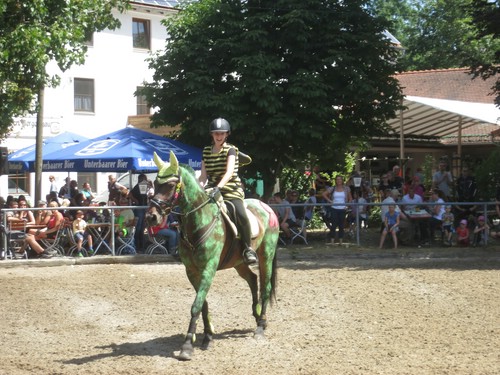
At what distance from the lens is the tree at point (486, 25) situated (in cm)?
1975

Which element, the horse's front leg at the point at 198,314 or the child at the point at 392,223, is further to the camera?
the child at the point at 392,223

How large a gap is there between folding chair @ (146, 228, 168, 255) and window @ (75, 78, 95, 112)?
856 inches

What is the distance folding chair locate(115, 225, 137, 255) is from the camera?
59.0 ft

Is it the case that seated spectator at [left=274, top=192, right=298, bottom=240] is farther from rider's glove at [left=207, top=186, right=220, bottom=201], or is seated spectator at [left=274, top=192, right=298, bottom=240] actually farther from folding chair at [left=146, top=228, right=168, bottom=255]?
rider's glove at [left=207, top=186, right=220, bottom=201]

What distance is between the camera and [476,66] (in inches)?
800

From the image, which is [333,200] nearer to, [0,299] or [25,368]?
[0,299]

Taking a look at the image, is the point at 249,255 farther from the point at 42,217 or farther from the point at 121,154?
the point at 121,154

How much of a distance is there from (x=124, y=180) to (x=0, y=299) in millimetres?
18458

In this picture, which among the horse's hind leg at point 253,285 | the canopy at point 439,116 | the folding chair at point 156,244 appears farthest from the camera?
the canopy at point 439,116

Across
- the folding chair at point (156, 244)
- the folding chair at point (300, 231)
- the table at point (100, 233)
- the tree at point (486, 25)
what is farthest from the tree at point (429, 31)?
the table at point (100, 233)

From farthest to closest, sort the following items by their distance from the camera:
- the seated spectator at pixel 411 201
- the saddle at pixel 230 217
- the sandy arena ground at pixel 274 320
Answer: the seated spectator at pixel 411 201 → the saddle at pixel 230 217 → the sandy arena ground at pixel 274 320

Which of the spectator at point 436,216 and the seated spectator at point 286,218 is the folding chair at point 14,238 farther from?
the spectator at point 436,216

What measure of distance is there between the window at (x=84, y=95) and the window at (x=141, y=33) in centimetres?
309

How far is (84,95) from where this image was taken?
39062mm
